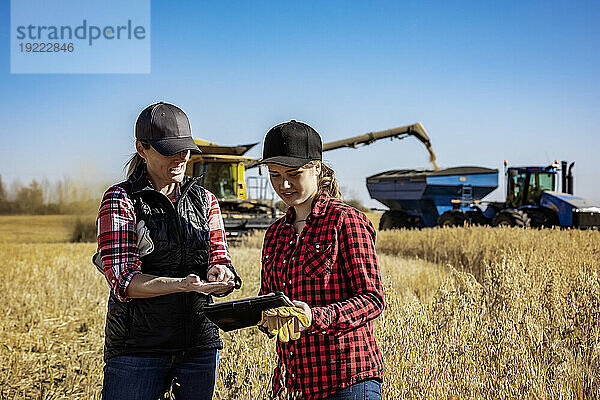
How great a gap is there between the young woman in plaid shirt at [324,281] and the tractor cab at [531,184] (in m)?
16.6

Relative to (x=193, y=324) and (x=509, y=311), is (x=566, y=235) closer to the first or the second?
(x=509, y=311)

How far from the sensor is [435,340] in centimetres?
358

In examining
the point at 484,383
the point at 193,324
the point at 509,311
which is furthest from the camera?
Result: the point at 509,311

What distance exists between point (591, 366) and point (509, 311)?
75cm

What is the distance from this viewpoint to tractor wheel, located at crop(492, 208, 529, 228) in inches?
643

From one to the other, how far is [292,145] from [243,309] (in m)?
0.62

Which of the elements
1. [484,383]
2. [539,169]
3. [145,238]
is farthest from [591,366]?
[539,169]

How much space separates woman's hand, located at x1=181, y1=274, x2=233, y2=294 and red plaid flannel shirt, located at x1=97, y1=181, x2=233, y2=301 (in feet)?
0.62

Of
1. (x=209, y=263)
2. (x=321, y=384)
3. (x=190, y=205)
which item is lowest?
(x=321, y=384)

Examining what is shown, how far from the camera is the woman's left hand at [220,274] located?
220 cm

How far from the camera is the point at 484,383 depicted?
3.32 meters

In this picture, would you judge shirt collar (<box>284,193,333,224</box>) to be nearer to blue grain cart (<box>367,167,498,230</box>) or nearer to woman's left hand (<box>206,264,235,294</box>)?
woman's left hand (<box>206,264,235,294</box>)

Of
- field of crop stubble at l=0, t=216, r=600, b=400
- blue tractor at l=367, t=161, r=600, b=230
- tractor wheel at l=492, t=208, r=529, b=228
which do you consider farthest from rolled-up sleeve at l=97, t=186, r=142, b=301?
tractor wheel at l=492, t=208, r=529, b=228

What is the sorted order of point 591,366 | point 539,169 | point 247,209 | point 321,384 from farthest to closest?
point 247,209, point 539,169, point 591,366, point 321,384
